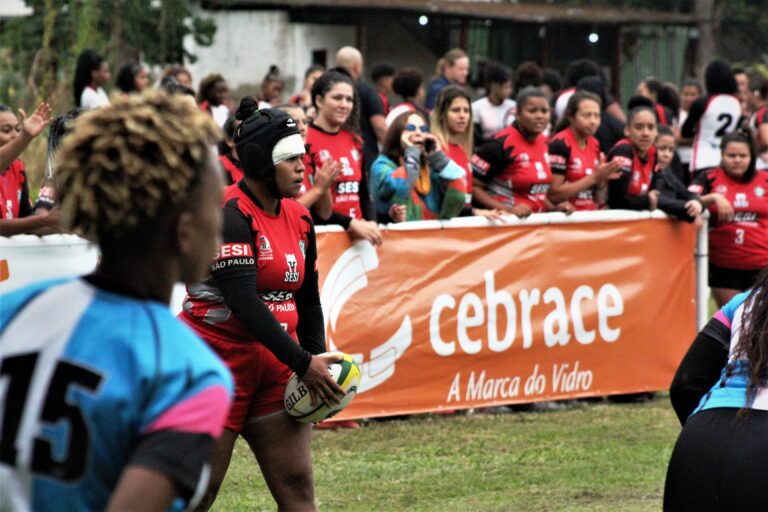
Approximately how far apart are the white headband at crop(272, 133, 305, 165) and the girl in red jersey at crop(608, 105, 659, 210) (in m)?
5.46

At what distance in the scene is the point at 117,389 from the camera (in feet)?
7.84

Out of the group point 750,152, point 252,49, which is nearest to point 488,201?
point 750,152

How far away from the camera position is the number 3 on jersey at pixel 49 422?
2395 mm

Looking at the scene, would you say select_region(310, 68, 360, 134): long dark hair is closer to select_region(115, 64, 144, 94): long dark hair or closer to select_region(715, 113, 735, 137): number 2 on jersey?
select_region(115, 64, 144, 94): long dark hair

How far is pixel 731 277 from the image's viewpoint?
10.7 metres

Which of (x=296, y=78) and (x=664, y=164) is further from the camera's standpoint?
(x=296, y=78)

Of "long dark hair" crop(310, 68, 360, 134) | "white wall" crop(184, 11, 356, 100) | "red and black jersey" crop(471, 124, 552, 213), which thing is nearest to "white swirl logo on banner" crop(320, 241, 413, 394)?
"long dark hair" crop(310, 68, 360, 134)

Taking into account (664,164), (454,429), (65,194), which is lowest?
(454,429)

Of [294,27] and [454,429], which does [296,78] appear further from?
[454,429]

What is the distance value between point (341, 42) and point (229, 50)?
2609 mm

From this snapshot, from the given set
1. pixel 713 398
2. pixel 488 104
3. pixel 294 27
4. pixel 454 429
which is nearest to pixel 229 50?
pixel 294 27

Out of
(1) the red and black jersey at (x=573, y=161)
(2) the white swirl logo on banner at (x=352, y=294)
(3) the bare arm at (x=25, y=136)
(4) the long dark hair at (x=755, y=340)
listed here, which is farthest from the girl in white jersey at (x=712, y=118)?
(4) the long dark hair at (x=755, y=340)

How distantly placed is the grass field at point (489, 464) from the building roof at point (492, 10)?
18.9 m

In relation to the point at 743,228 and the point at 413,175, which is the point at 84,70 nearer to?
the point at 413,175
